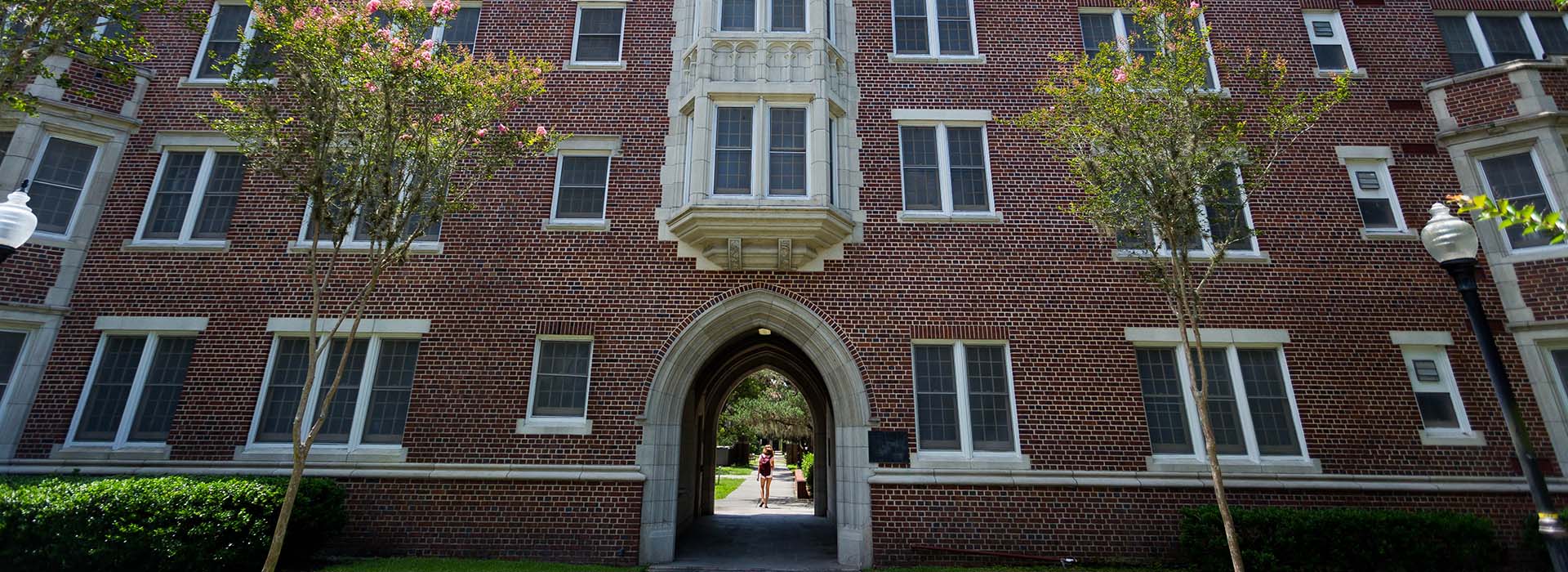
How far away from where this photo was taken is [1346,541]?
31.8 feet

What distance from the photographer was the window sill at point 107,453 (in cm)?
1091

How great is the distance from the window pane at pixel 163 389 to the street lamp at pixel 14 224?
5836 millimetres

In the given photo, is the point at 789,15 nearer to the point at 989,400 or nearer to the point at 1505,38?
the point at 989,400

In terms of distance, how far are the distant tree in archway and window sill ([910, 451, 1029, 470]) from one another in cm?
1603

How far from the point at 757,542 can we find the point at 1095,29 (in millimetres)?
12779

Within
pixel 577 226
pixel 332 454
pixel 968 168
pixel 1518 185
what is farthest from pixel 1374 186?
pixel 332 454

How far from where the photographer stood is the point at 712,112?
12.2 meters

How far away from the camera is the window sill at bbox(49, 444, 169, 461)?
10.9m

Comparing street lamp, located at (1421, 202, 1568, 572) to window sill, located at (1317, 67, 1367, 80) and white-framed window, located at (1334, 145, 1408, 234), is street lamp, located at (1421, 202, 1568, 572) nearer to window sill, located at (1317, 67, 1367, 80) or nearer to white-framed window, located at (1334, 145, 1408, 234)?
white-framed window, located at (1334, 145, 1408, 234)

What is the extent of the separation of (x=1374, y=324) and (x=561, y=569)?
1446 cm

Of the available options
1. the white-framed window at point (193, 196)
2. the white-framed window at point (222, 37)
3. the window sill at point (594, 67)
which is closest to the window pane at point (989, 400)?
the window sill at point (594, 67)

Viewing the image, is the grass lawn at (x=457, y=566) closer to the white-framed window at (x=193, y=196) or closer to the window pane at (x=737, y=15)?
the white-framed window at (x=193, y=196)

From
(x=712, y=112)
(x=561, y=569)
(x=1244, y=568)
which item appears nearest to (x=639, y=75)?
(x=712, y=112)

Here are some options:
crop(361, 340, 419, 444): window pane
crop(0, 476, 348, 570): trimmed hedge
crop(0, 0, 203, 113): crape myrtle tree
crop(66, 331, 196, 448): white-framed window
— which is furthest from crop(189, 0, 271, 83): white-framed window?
crop(0, 476, 348, 570): trimmed hedge
